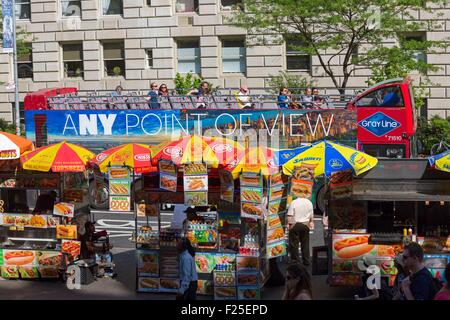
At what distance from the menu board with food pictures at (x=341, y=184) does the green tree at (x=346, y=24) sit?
1291cm

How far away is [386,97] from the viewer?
21.3 meters

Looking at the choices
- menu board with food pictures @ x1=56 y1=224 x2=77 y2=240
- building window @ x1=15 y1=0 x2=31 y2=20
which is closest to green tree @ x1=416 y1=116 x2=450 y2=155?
menu board with food pictures @ x1=56 y1=224 x2=77 y2=240

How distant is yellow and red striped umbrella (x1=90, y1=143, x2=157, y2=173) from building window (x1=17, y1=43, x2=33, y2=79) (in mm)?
23596

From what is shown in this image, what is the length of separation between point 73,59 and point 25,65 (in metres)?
2.48

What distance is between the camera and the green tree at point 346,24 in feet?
85.6

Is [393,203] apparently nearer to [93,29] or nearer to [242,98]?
[242,98]

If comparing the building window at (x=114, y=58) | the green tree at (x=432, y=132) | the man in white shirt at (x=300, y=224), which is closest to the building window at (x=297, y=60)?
the green tree at (x=432, y=132)

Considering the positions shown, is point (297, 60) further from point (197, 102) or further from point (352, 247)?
point (352, 247)

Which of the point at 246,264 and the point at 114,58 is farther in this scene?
the point at 114,58

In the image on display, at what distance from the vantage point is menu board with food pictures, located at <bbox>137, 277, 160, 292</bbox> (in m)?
13.7

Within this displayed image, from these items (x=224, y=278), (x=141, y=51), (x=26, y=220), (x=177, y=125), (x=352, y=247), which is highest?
(x=141, y=51)

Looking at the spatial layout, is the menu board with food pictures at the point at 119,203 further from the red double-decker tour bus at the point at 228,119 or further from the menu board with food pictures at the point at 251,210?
the red double-decker tour bus at the point at 228,119

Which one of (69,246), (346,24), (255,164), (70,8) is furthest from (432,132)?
(69,246)

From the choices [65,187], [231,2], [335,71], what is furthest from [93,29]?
[65,187]
